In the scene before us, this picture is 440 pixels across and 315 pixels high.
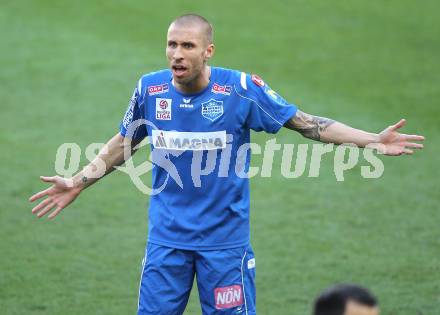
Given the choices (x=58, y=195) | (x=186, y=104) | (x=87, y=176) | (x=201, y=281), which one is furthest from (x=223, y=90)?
(x=58, y=195)

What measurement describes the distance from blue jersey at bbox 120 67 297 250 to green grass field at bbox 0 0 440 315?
90.1 inches

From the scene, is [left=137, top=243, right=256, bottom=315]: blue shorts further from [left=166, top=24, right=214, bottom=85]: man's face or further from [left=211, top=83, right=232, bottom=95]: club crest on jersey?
[left=166, top=24, right=214, bottom=85]: man's face

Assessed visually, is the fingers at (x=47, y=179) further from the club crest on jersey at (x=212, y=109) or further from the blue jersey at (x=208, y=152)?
the club crest on jersey at (x=212, y=109)

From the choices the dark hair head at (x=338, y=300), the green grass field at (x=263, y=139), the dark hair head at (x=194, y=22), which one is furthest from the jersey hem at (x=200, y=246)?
the green grass field at (x=263, y=139)

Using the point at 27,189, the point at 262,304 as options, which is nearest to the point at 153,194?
the point at 262,304

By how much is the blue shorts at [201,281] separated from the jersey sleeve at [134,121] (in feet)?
2.77

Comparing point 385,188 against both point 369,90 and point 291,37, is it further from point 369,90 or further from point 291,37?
point 291,37

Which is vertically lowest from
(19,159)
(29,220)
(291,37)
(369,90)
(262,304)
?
(262,304)

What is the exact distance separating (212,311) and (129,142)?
1.34 m

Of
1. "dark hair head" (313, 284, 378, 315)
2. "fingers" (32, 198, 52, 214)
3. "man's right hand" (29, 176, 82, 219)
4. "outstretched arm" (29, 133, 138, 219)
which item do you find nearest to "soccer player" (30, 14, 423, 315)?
"outstretched arm" (29, 133, 138, 219)

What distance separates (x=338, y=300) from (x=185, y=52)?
7.88 ft

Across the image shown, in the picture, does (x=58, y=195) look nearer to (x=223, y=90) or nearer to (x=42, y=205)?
(x=42, y=205)

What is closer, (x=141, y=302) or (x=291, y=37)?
(x=141, y=302)

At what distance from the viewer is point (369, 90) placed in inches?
629
